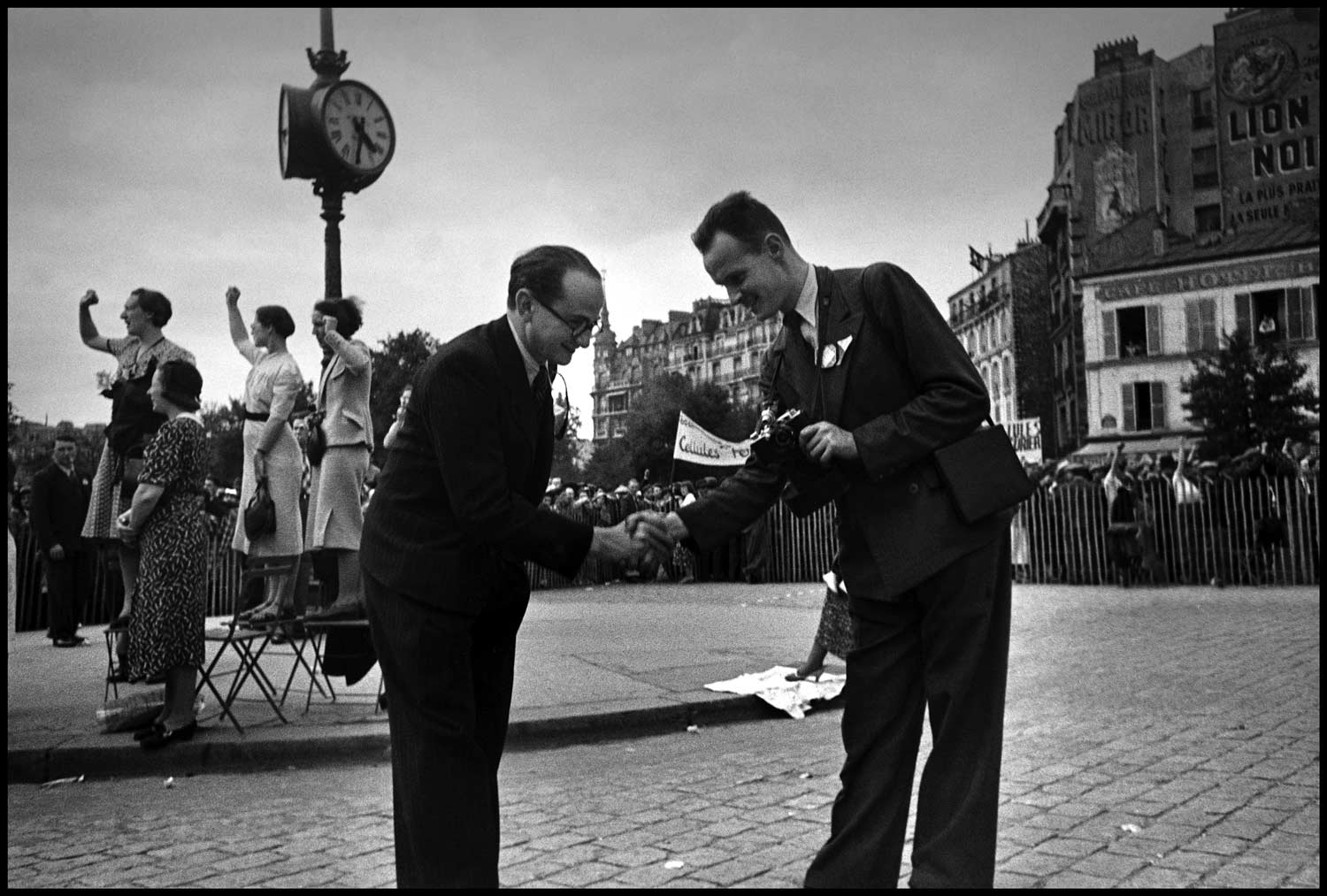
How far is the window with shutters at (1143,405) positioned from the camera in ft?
165

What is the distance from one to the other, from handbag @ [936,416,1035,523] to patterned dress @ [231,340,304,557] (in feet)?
20.3

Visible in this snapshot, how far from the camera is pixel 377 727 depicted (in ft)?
23.1

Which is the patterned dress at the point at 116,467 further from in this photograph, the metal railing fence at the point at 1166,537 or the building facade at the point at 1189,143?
the building facade at the point at 1189,143

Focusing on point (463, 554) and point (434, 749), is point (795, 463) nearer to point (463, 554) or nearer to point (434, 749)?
point (463, 554)

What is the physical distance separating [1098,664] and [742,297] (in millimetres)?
7428

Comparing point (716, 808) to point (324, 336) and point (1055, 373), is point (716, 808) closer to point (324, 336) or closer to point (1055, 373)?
point (324, 336)

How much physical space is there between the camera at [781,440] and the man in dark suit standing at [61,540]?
10.8 metres

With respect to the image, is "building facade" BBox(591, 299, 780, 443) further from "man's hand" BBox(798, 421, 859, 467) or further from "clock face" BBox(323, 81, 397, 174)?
"man's hand" BBox(798, 421, 859, 467)

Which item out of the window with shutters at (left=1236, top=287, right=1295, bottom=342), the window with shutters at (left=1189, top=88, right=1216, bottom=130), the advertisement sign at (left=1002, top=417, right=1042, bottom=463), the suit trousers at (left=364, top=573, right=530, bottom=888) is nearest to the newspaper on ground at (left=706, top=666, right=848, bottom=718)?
the suit trousers at (left=364, top=573, right=530, bottom=888)

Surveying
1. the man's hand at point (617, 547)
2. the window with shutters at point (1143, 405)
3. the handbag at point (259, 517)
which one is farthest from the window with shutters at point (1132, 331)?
the man's hand at point (617, 547)

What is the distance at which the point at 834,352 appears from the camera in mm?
3602

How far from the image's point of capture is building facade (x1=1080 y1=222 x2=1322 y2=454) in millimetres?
46438

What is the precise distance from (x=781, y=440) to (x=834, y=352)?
308mm

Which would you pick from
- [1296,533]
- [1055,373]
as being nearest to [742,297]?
[1296,533]
